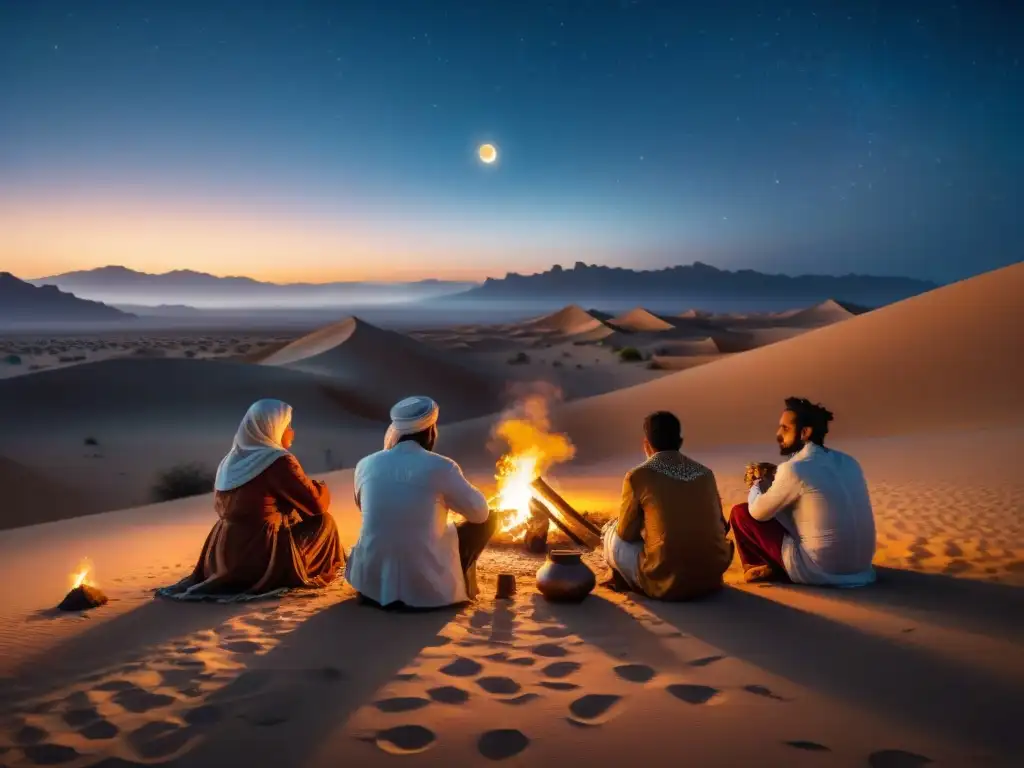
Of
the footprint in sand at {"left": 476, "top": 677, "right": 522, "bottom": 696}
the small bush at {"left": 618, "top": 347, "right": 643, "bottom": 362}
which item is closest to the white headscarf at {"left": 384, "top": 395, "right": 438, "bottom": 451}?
the footprint in sand at {"left": 476, "top": 677, "right": 522, "bottom": 696}

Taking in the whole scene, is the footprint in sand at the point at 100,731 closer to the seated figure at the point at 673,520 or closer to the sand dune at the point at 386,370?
the seated figure at the point at 673,520

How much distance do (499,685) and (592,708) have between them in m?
0.55

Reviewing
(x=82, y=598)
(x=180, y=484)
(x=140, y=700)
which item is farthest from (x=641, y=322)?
(x=140, y=700)

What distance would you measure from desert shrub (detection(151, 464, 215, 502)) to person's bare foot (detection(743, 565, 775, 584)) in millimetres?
12134

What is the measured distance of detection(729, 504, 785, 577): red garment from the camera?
248 inches

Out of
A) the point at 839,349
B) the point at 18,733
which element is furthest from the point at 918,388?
the point at 18,733

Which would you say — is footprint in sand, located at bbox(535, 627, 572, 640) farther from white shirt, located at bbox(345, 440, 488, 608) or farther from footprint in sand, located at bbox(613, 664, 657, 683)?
white shirt, located at bbox(345, 440, 488, 608)

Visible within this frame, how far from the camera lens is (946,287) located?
23.7 metres

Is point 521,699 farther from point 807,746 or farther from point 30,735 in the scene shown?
point 30,735

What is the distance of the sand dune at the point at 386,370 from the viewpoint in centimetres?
3278

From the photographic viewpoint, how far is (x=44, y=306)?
183 meters

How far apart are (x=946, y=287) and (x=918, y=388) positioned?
733 cm

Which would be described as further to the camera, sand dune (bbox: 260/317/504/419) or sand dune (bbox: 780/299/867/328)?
sand dune (bbox: 780/299/867/328)


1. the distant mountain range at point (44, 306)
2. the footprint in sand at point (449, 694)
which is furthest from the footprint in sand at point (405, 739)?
the distant mountain range at point (44, 306)
